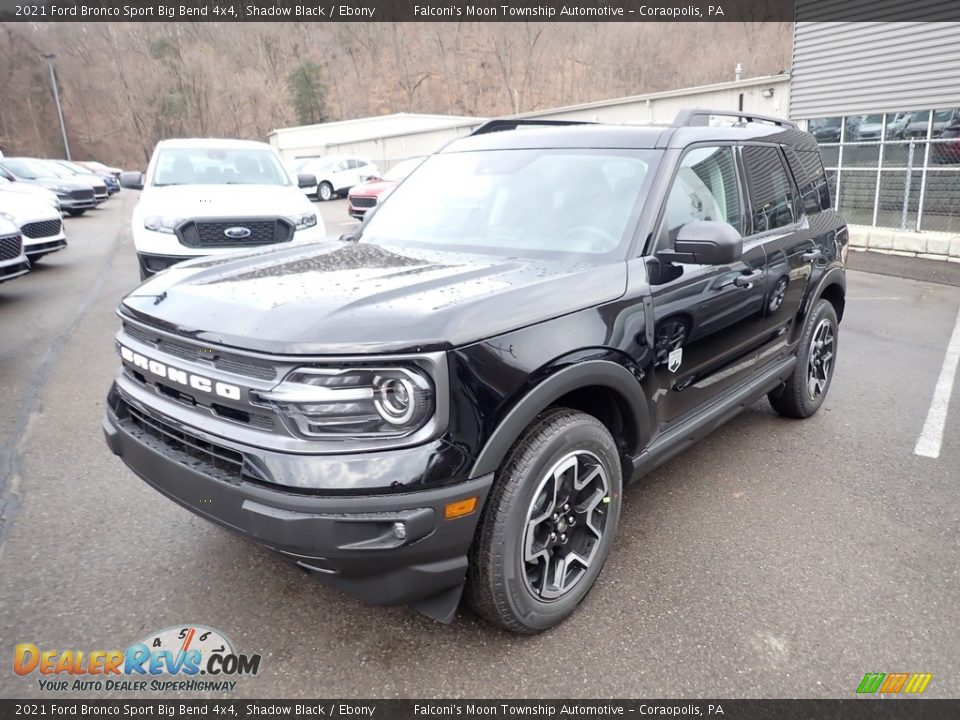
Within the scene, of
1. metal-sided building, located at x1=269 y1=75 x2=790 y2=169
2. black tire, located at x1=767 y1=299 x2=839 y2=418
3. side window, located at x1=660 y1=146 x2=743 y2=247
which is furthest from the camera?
metal-sided building, located at x1=269 y1=75 x2=790 y2=169

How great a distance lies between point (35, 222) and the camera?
9344mm

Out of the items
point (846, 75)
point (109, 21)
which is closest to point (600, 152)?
point (846, 75)

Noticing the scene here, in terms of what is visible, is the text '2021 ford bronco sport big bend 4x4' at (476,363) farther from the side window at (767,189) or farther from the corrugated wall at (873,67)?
the corrugated wall at (873,67)

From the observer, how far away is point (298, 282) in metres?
2.52

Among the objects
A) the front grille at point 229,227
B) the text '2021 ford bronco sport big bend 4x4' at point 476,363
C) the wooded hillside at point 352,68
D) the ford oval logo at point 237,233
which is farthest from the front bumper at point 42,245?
the wooded hillside at point 352,68

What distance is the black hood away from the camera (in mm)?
2031

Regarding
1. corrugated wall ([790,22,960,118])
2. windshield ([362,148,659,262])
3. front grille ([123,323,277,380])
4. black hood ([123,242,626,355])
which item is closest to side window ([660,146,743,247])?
windshield ([362,148,659,262])

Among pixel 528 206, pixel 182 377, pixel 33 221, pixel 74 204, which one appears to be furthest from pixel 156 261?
pixel 74 204

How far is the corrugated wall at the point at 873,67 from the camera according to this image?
1189 cm

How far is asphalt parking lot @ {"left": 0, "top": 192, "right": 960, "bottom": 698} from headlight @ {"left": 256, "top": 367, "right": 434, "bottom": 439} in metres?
0.92

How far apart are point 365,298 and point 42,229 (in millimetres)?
9382

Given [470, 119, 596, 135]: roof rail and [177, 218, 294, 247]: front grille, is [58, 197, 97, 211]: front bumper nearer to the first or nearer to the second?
[177, 218, 294, 247]: front grille

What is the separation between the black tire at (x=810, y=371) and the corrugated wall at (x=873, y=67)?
33.4 ft

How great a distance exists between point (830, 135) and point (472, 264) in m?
14.1
